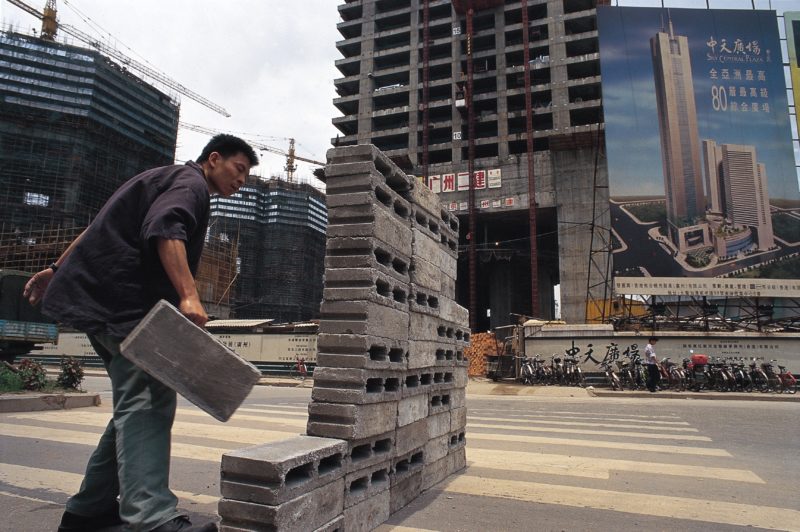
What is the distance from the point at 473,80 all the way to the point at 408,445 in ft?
136

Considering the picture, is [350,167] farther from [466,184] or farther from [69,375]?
[466,184]

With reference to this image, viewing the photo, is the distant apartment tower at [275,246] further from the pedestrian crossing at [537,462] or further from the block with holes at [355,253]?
the block with holes at [355,253]

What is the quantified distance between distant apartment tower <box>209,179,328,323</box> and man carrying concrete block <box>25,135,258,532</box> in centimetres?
4780

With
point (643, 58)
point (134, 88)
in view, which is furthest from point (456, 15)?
point (134, 88)

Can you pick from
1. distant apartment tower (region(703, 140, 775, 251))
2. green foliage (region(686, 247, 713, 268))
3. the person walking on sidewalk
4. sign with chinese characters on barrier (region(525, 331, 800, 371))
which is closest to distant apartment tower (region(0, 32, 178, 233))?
sign with chinese characters on barrier (region(525, 331, 800, 371))

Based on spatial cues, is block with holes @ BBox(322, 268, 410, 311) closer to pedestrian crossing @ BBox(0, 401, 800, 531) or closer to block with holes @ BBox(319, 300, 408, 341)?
block with holes @ BBox(319, 300, 408, 341)

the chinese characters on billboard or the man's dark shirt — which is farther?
the chinese characters on billboard

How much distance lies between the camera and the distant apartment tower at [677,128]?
79.6ft

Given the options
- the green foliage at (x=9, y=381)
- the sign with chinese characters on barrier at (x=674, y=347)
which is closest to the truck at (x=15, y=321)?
the green foliage at (x=9, y=381)

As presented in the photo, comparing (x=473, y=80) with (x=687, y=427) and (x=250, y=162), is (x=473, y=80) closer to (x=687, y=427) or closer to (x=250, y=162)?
(x=687, y=427)

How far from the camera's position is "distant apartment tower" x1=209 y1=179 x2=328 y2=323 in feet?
177

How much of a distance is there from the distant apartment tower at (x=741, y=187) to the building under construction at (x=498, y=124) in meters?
8.80

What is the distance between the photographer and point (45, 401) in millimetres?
7695

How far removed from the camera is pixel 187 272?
1.97m
